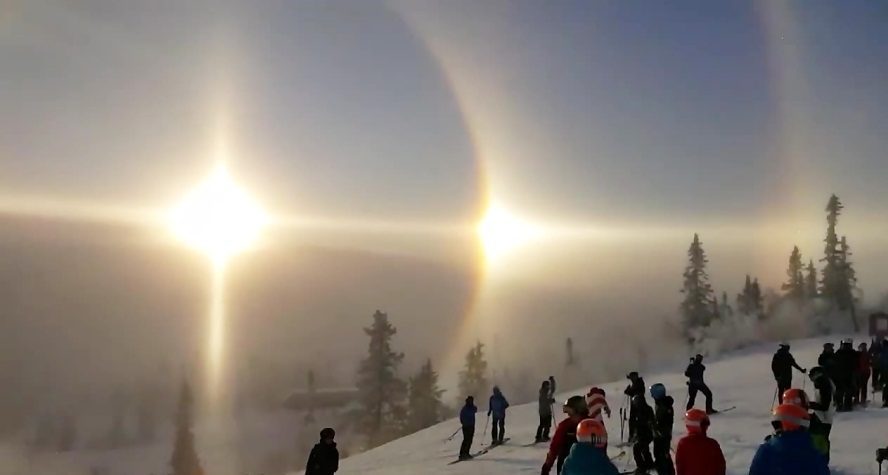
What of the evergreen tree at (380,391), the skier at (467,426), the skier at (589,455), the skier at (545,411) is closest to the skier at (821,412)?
the skier at (589,455)

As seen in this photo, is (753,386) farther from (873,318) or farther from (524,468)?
(873,318)

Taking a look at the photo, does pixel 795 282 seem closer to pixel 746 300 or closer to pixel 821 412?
pixel 746 300

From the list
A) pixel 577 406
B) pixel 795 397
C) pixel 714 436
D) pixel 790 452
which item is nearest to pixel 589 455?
pixel 790 452

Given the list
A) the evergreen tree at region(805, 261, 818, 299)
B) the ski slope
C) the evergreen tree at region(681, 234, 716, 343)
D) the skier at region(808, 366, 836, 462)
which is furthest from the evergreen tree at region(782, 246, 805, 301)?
the skier at region(808, 366, 836, 462)

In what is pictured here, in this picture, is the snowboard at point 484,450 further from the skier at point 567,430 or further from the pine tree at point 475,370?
the pine tree at point 475,370

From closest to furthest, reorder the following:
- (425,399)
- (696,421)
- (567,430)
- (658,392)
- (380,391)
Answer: (696,421)
(567,430)
(658,392)
(380,391)
(425,399)

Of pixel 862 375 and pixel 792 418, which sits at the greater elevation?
pixel 792 418

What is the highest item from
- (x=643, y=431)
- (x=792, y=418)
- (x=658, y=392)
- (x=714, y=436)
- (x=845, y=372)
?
(x=792, y=418)
